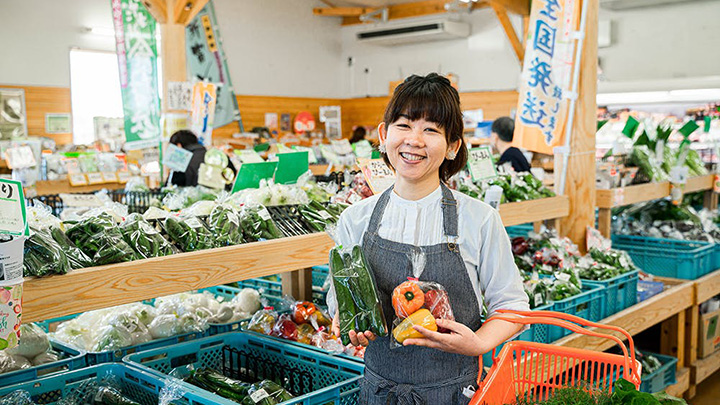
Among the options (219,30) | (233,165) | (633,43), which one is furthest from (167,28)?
(633,43)

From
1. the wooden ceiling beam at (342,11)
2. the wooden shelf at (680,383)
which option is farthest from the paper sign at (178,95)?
the wooden ceiling beam at (342,11)

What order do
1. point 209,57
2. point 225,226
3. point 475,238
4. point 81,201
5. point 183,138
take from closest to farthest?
point 475,238 < point 225,226 < point 81,201 < point 183,138 < point 209,57

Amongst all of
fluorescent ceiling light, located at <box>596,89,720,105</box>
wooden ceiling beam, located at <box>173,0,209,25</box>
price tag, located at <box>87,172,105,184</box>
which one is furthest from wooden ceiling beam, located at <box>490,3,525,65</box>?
price tag, located at <box>87,172,105,184</box>

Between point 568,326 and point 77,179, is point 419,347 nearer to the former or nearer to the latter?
point 568,326

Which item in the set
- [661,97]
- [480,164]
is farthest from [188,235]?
[661,97]

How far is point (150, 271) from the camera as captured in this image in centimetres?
217

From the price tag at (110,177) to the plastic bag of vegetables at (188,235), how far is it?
4.22 metres

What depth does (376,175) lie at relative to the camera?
3.22 meters

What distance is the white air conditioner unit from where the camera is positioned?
11.9m

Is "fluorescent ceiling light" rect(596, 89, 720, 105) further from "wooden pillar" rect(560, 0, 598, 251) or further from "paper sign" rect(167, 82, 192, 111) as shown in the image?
"paper sign" rect(167, 82, 192, 111)

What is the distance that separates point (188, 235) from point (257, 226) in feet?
0.99

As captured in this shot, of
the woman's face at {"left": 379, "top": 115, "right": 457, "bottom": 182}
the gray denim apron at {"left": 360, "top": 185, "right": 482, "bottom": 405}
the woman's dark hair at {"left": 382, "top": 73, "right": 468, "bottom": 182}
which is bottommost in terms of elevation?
the gray denim apron at {"left": 360, "top": 185, "right": 482, "bottom": 405}

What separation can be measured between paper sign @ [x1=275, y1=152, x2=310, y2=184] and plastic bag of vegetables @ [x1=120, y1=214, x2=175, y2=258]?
124 cm

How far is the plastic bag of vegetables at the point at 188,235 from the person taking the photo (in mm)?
2459
